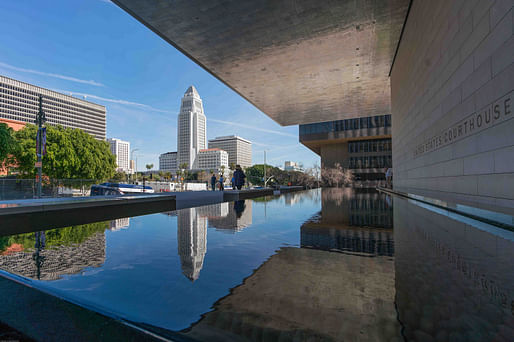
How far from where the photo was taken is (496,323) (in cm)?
109

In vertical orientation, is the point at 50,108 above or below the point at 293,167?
above

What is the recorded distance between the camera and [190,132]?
140750mm

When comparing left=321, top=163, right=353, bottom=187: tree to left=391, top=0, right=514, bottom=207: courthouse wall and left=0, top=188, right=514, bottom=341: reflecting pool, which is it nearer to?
left=391, top=0, right=514, bottom=207: courthouse wall

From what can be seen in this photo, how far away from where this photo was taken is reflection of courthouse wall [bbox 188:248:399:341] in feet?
3.35

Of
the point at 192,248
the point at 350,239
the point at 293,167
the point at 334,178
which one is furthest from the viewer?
the point at 293,167

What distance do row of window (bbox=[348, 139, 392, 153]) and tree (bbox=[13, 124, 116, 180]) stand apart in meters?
42.4

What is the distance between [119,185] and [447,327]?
16.7m

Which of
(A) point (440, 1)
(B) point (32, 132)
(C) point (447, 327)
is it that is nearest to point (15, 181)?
(C) point (447, 327)

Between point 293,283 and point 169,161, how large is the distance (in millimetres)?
159993

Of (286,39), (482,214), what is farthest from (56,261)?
(286,39)

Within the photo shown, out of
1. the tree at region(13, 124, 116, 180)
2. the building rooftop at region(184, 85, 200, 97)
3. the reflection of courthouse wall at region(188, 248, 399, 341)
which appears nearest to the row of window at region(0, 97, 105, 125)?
the building rooftop at region(184, 85, 200, 97)

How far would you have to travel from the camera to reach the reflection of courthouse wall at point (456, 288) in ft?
3.39

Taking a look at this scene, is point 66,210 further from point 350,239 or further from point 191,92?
point 191,92

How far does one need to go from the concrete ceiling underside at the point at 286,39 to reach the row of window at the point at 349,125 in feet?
86.1
